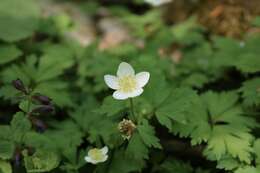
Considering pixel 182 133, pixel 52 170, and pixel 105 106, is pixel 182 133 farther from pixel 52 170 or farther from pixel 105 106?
pixel 52 170

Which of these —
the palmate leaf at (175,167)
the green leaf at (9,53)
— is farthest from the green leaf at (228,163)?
the green leaf at (9,53)

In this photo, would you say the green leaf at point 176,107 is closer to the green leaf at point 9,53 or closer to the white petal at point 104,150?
the white petal at point 104,150

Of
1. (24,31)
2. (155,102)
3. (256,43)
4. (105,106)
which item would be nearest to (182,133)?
(155,102)

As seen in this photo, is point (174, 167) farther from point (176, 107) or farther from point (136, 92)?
point (136, 92)

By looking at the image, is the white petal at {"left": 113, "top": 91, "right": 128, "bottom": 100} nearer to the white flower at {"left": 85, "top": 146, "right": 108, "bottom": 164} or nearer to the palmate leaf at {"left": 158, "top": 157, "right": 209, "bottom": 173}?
the white flower at {"left": 85, "top": 146, "right": 108, "bottom": 164}

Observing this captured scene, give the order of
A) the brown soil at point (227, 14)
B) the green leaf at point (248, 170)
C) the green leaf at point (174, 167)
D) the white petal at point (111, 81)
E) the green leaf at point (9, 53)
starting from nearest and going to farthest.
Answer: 1. the green leaf at point (248, 170)
2. the white petal at point (111, 81)
3. the green leaf at point (174, 167)
4. the green leaf at point (9, 53)
5. the brown soil at point (227, 14)

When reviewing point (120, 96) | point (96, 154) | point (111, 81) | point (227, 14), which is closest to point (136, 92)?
point (120, 96)
